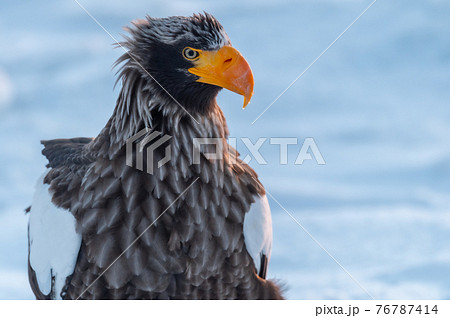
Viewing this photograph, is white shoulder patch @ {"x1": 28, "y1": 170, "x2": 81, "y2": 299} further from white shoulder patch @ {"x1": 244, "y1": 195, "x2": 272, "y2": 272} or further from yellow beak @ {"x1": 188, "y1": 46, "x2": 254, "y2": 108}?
yellow beak @ {"x1": 188, "y1": 46, "x2": 254, "y2": 108}

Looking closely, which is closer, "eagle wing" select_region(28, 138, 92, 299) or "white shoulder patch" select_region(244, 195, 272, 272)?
Answer: "eagle wing" select_region(28, 138, 92, 299)

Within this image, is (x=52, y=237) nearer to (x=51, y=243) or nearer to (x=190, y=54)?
(x=51, y=243)

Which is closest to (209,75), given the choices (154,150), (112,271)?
(154,150)

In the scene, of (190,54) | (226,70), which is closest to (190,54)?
(190,54)

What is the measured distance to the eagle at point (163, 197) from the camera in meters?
3.29

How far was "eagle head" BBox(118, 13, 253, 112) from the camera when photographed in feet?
11.3

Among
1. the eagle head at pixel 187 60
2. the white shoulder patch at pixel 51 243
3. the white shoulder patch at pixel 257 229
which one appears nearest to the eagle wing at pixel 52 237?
the white shoulder patch at pixel 51 243

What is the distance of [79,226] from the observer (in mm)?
3361

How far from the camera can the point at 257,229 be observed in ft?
11.7

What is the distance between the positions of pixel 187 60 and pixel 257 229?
1205 mm

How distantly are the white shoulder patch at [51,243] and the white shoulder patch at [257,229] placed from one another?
1.09 m

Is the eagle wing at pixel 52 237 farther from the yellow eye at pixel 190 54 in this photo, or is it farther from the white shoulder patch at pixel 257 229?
the white shoulder patch at pixel 257 229

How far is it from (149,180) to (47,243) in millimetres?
882

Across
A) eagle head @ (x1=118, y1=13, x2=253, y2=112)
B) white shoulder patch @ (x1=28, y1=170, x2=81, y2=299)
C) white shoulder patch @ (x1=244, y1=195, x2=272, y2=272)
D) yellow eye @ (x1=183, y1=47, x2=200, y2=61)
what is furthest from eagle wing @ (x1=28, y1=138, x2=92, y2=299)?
white shoulder patch @ (x1=244, y1=195, x2=272, y2=272)
